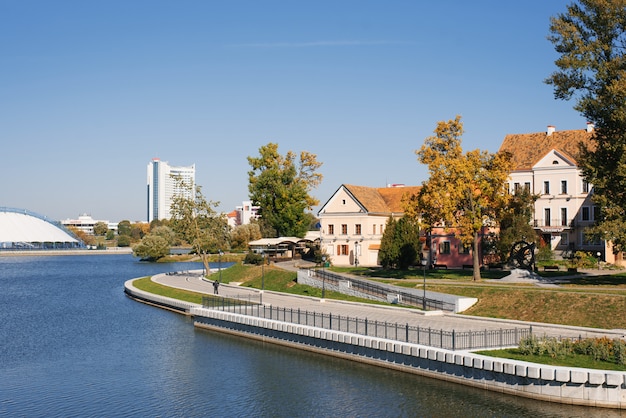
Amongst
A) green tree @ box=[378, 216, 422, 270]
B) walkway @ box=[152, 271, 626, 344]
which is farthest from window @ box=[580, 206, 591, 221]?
walkway @ box=[152, 271, 626, 344]

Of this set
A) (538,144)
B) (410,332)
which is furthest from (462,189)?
(538,144)

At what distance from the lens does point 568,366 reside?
2945cm

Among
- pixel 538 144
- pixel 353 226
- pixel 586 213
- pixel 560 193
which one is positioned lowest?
pixel 353 226

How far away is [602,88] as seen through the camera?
4875cm

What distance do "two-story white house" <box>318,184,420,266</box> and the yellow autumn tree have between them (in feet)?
64.6

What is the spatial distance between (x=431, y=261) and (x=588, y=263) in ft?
58.7

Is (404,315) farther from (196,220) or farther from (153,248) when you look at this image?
(153,248)

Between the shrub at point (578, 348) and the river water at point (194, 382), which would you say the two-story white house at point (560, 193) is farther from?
the river water at point (194, 382)

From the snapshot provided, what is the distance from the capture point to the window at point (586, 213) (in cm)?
7125

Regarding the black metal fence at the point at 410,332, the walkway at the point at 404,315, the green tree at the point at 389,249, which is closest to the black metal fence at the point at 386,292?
the walkway at the point at 404,315

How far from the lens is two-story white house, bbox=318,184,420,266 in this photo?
78.8 m

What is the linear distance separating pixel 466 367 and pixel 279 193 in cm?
6078

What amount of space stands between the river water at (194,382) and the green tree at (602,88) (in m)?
21.6

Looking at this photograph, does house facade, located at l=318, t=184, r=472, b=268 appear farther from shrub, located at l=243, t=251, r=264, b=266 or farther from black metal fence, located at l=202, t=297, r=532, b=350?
black metal fence, located at l=202, t=297, r=532, b=350
